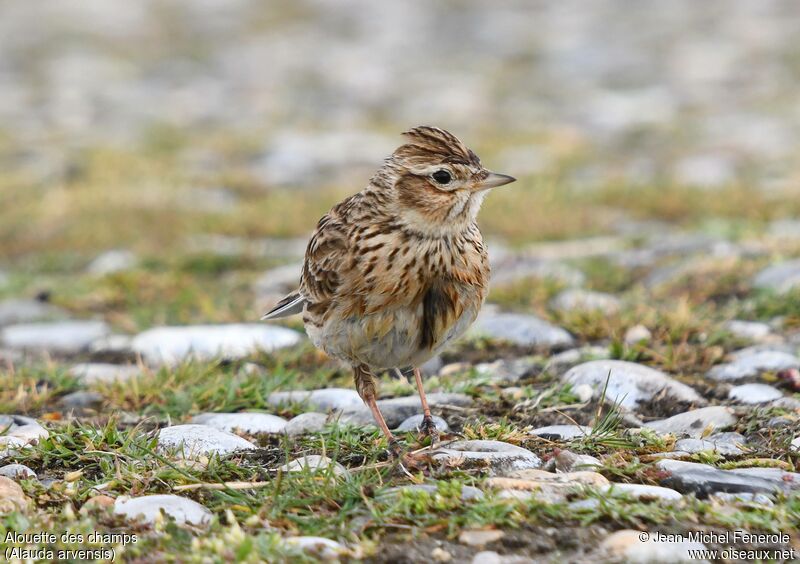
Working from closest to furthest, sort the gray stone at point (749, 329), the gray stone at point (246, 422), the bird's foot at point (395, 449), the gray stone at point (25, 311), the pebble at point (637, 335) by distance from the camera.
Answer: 1. the bird's foot at point (395, 449)
2. the gray stone at point (246, 422)
3. the pebble at point (637, 335)
4. the gray stone at point (749, 329)
5. the gray stone at point (25, 311)

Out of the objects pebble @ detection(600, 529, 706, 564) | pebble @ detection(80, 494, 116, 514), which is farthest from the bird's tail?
pebble @ detection(600, 529, 706, 564)

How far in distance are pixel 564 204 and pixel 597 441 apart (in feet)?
23.6

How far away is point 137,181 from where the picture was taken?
13383mm

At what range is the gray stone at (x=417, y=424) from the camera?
491cm

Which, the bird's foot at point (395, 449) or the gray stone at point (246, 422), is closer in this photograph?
the bird's foot at point (395, 449)

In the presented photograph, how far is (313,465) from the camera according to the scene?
4.24 metres

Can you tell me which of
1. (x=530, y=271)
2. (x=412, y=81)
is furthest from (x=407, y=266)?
(x=412, y=81)

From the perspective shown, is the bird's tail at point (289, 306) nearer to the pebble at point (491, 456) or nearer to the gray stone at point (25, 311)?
the pebble at point (491, 456)

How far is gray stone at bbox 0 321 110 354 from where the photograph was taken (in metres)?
7.07

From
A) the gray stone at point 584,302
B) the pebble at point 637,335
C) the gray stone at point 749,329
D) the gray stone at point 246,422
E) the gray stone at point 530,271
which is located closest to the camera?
the gray stone at point 246,422

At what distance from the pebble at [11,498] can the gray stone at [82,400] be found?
5.24 feet

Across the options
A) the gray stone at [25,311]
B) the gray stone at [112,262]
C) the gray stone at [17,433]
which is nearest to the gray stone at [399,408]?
the gray stone at [17,433]

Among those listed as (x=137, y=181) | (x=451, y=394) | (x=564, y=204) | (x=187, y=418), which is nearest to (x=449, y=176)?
(x=451, y=394)

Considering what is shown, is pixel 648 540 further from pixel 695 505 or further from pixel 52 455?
pixel 52 455
